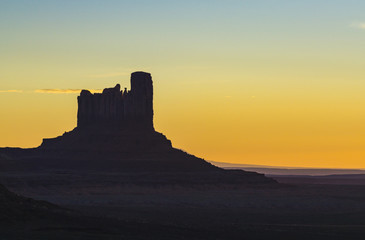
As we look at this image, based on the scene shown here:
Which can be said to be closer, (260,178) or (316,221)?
(316,221)

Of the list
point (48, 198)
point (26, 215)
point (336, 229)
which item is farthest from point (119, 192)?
point (26, 215)

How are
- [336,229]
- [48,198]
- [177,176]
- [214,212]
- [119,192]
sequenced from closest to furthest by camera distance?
1. [336,229]
2. [214,212]
3. [48,198]
4. [119,192]
5. [177,176]

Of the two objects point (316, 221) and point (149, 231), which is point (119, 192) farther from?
point (149, 231)

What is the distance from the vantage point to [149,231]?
325ft

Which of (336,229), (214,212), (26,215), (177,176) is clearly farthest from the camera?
(177,176)

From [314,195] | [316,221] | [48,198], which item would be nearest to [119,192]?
[48,198]

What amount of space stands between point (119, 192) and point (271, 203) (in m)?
25.6

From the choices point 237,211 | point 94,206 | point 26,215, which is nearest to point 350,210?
point 237,211

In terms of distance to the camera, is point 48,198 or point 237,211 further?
point 48,198

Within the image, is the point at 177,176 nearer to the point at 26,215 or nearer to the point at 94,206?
the point at 94,206

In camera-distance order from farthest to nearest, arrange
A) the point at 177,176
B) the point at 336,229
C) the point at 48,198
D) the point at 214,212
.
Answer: the point at 177,176 < the point at 48,198 < the point at 214,212 < the point at 336,229

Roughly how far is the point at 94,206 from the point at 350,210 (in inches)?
1331

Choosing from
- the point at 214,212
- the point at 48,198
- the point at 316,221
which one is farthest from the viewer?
the point at 48,198

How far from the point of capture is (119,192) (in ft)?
571
